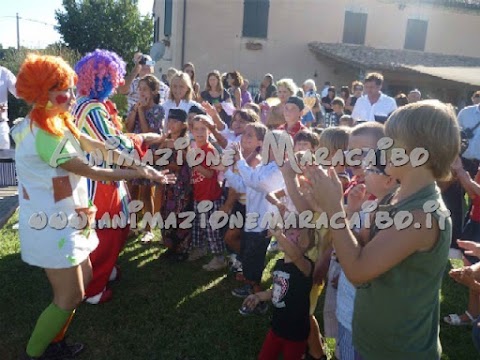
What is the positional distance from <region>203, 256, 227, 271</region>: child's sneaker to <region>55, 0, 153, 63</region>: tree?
26.7m

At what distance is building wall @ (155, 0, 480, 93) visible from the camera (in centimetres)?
1889

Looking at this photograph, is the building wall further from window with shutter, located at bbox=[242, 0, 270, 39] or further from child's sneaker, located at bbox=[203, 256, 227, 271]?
child's sneaker, located at bbox=[203, 256, 227, 271]

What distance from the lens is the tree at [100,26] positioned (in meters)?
29.0

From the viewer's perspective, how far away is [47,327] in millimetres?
2721

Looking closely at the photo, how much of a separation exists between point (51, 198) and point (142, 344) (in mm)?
1339

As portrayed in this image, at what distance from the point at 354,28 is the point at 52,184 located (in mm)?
20653

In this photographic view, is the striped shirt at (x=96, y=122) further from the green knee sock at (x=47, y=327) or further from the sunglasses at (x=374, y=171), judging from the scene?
the sunglasses at (x=374, y=171)

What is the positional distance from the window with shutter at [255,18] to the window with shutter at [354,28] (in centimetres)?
395

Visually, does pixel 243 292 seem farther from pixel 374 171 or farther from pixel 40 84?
pixel 40 84

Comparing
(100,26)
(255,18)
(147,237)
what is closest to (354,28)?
(255,18)

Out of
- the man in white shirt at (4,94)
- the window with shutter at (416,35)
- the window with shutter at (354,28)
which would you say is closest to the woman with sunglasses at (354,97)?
the man in white shirt at (4,94)

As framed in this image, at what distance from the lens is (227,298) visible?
3.96 meters

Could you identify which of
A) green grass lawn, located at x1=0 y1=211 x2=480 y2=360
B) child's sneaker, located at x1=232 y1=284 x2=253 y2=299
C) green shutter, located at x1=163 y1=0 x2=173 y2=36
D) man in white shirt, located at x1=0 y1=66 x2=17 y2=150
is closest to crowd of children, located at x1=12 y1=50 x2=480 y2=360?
child's sneaker, located at x1=232 y1=284 x2=253 y2=299

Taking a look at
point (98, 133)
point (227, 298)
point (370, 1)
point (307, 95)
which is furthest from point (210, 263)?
point (370, 1)
